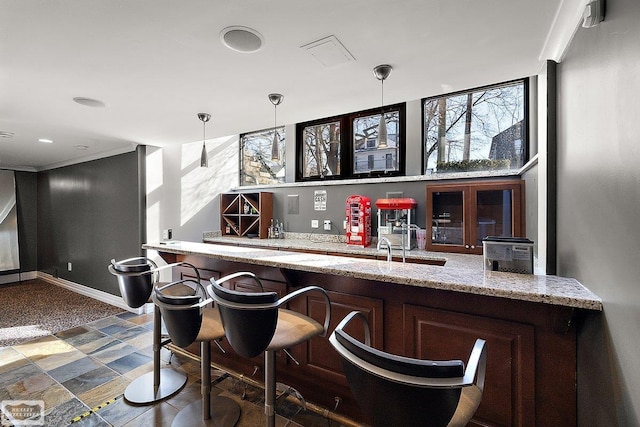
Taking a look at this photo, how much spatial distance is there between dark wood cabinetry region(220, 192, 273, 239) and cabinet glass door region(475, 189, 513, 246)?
2.90 metres

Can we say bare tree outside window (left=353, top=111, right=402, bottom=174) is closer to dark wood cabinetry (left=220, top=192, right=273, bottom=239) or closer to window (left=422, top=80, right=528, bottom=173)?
window (left=422, top=80, right=528, bottom=173)

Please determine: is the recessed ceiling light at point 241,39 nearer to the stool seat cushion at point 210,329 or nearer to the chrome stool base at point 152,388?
the stool seat cushion at point 210,329

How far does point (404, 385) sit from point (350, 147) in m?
3.57

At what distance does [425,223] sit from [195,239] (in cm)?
340

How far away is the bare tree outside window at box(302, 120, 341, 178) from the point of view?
4.18m

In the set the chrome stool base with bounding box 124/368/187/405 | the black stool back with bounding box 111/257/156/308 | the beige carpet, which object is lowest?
the beige carpet

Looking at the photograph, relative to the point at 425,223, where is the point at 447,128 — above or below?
above

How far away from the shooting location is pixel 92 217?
488cm

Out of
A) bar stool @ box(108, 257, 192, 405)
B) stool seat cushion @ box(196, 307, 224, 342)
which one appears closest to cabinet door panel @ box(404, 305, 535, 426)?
stool seat cushion @ box(196, 307, 224, 342)

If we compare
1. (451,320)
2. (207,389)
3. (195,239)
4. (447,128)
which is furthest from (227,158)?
(451,320)

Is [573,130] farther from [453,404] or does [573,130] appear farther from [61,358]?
[61,358]

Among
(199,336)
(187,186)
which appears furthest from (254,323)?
(187,186)

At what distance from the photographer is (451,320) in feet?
4.96

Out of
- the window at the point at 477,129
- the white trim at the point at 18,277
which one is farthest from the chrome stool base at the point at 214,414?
the white trim at the point at 18,277
